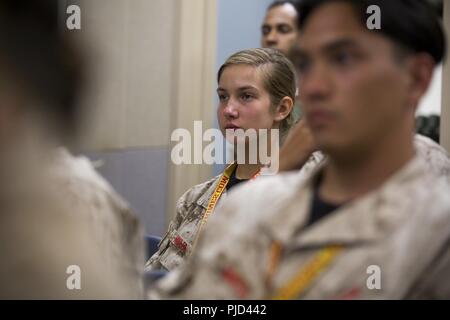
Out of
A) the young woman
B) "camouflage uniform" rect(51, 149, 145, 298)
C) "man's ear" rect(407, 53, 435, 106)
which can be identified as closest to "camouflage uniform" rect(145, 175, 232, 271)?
the young woman

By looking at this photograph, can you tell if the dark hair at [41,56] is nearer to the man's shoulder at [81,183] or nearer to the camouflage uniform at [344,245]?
the man's shoulder at [81,183]

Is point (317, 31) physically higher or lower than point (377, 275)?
higher

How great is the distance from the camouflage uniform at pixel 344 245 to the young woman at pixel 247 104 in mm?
1134

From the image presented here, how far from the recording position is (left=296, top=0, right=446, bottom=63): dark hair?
82 cm

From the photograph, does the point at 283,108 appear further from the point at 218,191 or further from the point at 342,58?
the point at 342,58

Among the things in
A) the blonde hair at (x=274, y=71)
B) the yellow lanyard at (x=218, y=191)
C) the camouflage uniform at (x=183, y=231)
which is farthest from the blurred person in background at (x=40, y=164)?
the blonde hair at (x=274, y=71)

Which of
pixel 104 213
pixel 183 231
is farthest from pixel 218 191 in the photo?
pixel 104 213

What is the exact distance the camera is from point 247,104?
2.12 m

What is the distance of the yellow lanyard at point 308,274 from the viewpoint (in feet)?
2.60

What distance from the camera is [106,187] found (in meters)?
0.92
